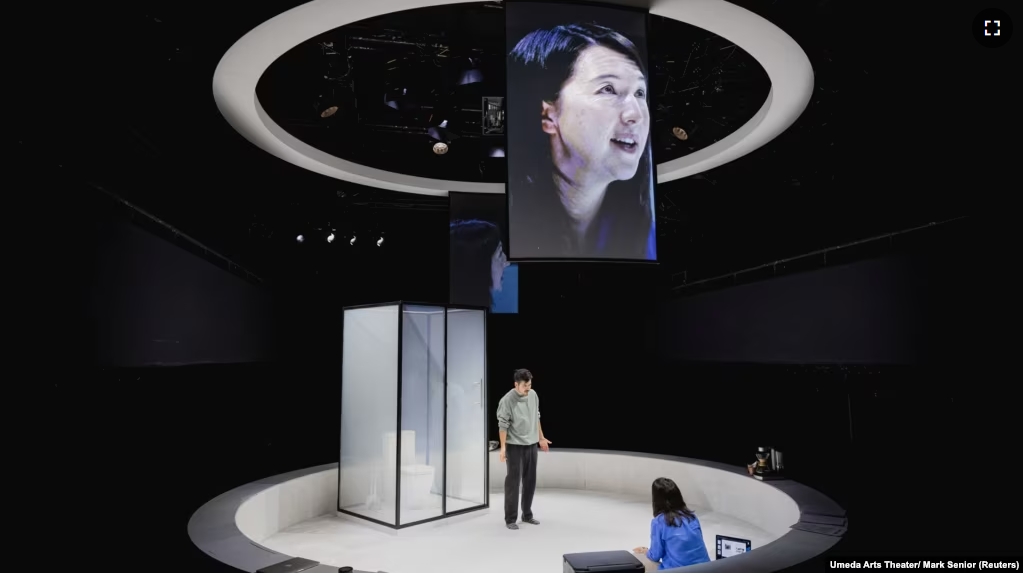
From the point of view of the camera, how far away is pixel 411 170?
802cm

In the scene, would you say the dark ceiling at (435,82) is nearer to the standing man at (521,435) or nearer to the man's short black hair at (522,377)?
the man's short black hair at (522,377)

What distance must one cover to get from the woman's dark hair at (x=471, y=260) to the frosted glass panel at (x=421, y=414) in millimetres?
1992

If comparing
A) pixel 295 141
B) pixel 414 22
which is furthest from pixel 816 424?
pixel 295 141

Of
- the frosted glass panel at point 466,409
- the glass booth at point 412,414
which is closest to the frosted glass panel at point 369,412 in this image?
the glass booth at point 412,414

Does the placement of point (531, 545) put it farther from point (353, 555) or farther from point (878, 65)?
point (878, 65)

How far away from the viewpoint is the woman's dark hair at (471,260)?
27.1 ft

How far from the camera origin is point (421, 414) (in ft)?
19.9

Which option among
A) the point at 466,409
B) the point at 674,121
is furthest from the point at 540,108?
the point at 466,409

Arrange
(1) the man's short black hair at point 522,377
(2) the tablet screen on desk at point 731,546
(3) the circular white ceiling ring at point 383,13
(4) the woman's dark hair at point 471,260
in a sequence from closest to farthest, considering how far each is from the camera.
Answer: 1. (2) the tablet screen on desk at point 731,546
2. (3) the circular white ceiling ring at point 383,13
3. (1) the man's short black hair at point 522,377
4. (4) the woman's dark hair at point 471,260

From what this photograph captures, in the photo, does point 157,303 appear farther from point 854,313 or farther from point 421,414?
point 854,313

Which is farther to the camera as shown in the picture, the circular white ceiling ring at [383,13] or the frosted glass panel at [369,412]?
the frosted glass panel at [369,412]

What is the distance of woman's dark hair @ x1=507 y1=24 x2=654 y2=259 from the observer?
14.3 ft

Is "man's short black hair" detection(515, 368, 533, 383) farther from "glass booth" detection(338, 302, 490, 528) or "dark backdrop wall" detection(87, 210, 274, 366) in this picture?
"dark backdrop wall" detection(87, 210, 274, 366)

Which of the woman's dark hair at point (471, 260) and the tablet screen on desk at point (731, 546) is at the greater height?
the woman's dark hair at point (471, 260)
